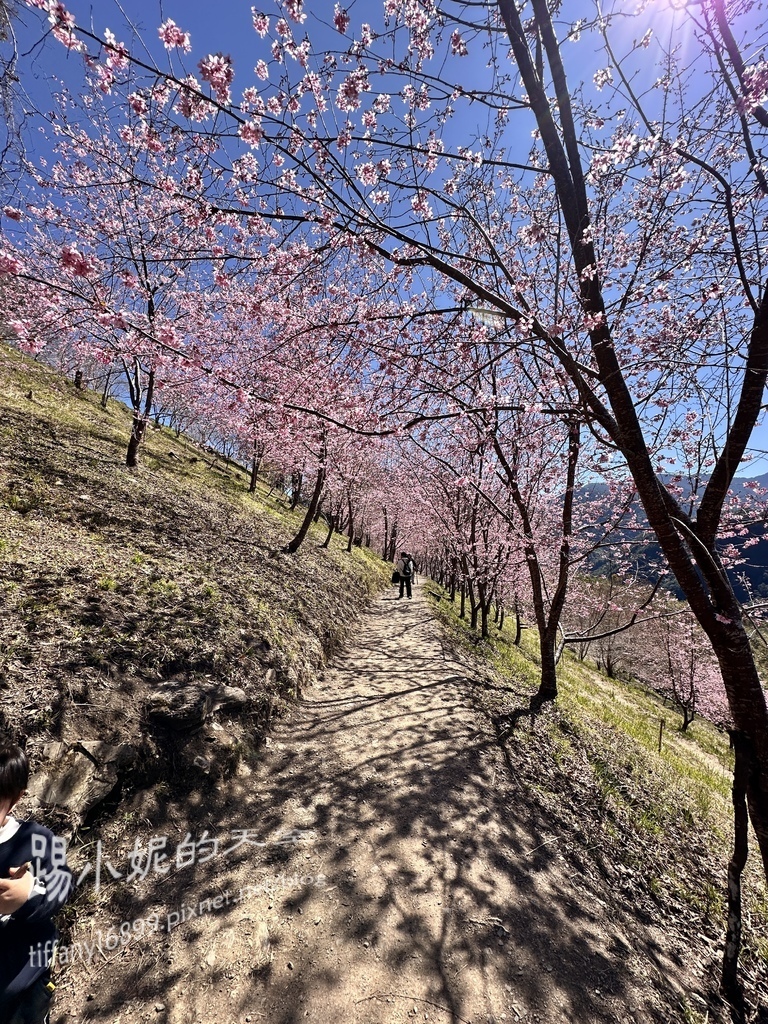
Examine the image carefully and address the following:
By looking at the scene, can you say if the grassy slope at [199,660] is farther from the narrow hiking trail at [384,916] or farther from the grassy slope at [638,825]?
the narrow hiking trail at [384,916]

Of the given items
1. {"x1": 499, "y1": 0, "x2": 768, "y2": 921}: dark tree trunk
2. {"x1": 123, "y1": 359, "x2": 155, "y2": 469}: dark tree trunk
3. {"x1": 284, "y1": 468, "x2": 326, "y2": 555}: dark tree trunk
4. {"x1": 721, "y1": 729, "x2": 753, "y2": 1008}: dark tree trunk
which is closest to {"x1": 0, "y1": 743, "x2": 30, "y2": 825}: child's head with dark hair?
{"x1": 499, "y1": 0, "x2": 768, "y2": 921}: dark tree trunk

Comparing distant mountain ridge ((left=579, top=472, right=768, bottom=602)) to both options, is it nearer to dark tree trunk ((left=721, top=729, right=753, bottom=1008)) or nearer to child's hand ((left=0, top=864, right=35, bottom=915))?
dark tree trunk ((left=721, top=729, right=753, bottom=1008))

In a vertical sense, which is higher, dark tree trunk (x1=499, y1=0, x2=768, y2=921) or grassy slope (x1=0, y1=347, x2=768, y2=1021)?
dark tree trunk (x1=499, y1=0, x2=768, y2=921)

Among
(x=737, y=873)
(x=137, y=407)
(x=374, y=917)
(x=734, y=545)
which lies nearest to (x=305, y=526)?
(x=137, y=407)

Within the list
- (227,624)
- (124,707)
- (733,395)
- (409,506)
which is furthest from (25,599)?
(409,506)

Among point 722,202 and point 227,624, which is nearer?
point 722,202

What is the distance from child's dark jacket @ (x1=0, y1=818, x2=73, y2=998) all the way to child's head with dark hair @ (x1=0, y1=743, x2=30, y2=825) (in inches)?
7.3

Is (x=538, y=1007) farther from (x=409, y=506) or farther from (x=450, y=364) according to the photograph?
(x=409, y=506)

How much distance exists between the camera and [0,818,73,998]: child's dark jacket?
6.01ft

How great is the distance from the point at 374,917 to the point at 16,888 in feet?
8.74

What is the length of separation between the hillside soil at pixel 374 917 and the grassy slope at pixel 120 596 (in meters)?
1.11

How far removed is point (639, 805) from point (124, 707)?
24.3 feet

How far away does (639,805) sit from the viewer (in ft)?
19.4

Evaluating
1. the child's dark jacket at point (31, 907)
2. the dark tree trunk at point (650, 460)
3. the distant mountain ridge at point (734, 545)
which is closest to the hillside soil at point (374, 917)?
the child's dark jacket at point (31, 907)
